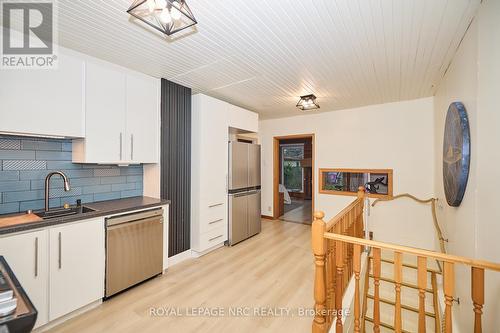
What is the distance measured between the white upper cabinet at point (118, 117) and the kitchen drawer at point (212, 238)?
1357mm

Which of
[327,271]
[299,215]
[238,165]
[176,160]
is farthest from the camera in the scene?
[299,215]

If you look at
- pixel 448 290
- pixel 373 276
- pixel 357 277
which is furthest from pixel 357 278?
pixel 448 290

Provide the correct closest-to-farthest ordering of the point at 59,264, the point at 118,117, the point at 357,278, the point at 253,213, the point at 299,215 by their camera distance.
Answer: the point at 357,278
the point at 59,264
the point at 118,117
the point at 253,213
the point at 299,215

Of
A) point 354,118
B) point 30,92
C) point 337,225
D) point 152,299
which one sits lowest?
point 152,299

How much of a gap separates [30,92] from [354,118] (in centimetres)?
473

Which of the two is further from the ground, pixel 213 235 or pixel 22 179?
pixel 22 179

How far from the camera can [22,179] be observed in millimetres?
2035

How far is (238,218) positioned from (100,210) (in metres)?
2.14

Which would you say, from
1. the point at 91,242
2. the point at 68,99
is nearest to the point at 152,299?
the point at 91,242

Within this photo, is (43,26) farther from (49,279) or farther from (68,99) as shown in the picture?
(49,279)

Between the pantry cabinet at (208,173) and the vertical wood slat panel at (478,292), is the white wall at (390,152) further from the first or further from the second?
the vertical wood slat panel at (478,292)

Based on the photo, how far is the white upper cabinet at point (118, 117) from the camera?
223cm

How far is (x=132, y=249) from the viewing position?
2.33 meters

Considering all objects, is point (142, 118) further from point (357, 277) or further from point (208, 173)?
point (357, 277)
